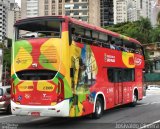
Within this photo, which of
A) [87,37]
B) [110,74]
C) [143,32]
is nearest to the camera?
[87,37]

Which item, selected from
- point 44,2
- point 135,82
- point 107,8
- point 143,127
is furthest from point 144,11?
point 143,127

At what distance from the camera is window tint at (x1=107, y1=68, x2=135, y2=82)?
1877 cm

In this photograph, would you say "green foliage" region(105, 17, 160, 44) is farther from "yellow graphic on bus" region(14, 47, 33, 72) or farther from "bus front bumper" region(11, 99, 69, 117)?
"bus front bumper" region(11, 99, 69, 117)

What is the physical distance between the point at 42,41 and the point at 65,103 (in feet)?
7.73

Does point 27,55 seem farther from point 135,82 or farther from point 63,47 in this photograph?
point 135,82

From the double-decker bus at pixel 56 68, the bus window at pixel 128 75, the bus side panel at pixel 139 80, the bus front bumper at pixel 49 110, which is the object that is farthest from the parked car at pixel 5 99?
the bus side panel at pixel 139 80

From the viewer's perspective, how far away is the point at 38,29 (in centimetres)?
1565

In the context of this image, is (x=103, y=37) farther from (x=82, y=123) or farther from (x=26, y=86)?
(x=26, y=86)

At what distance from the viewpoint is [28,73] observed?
49.2 ft

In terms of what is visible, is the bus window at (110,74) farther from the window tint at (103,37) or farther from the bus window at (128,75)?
the bus window at (128,75)

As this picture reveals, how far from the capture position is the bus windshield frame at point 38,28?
15.1 metres

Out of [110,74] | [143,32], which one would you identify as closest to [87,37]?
[110,74]

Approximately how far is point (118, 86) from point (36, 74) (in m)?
5.93

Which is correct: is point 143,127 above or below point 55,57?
below
